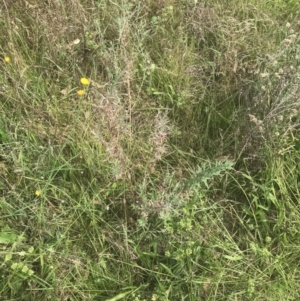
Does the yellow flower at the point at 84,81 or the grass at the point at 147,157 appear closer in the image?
the grass at the point at 147,157

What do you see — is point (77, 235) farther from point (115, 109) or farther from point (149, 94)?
point (149, 94)

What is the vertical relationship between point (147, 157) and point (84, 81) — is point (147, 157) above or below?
below

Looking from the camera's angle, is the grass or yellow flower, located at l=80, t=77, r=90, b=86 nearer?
the grass

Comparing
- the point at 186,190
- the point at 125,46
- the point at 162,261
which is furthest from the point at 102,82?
the point at 162,261

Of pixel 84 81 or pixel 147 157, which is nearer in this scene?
pixel 147 157

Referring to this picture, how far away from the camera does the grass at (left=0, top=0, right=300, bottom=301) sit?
6.31 ft

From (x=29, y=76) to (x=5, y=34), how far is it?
0.33 metres

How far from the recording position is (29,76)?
2.38 m

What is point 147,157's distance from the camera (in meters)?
2.14

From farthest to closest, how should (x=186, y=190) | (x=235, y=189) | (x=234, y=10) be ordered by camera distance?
1. (x=234, y=10)
2. (x=235, y=189)
3. (x=186, y=190)

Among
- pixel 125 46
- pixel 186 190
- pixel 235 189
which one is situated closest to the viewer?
pixel 186 190

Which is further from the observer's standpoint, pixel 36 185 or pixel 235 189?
pixel 235 189

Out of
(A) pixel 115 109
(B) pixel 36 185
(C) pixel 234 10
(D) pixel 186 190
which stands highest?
(C) pixel 234 10

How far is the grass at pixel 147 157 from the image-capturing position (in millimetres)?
1922
